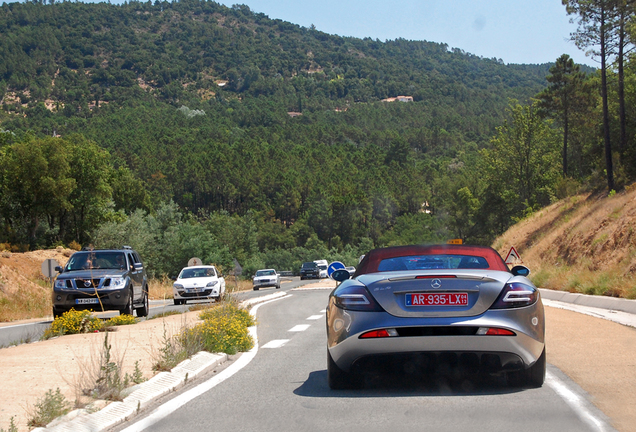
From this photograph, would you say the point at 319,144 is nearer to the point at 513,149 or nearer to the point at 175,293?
the point at 513,149

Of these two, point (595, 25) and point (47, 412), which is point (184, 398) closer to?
point (47, 412)

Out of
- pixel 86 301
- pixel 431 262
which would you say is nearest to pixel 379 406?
pixel 431 262

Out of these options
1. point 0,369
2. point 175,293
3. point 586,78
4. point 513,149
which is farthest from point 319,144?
point 0,369

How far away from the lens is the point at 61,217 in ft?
216

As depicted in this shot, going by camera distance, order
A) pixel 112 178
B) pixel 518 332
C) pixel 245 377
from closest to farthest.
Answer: pixel 518 332 < pixel 245 377 < pixel 112 178

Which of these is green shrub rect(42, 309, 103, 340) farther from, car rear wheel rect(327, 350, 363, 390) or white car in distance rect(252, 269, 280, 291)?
white car in distance rect(252, 269, 280, 291)

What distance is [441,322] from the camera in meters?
7.16

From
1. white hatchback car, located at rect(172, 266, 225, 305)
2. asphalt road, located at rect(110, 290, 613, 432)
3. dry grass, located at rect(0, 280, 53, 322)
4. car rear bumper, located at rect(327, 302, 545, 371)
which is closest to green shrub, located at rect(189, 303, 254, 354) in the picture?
asphalt road, located at rect(110, 290, 613, 432)

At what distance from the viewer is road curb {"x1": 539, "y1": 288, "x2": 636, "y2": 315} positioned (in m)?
18.5

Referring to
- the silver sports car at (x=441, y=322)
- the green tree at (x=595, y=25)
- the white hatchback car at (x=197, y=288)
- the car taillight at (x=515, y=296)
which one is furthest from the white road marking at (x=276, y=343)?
the green tree at (x=595, y=25)

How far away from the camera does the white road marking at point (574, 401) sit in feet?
19.7

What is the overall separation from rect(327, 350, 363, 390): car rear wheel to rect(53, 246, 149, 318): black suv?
1090 cm

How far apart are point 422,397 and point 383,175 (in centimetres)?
15090

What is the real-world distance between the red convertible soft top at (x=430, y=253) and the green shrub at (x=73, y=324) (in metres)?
7.08
